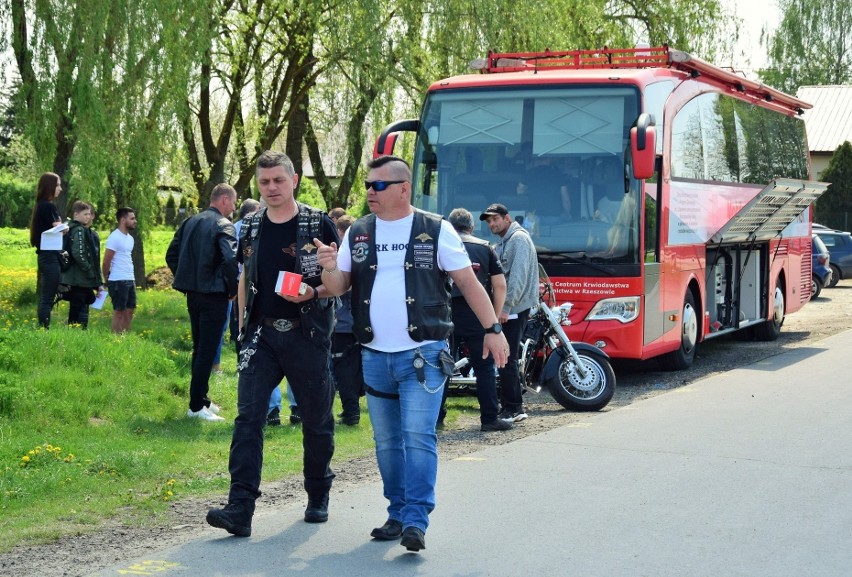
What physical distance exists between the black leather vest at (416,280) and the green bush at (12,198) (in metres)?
45.3

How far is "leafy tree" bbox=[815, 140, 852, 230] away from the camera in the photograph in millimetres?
52844

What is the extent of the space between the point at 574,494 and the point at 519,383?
3235 mm

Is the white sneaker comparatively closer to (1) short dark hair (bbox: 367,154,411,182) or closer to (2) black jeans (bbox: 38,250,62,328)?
(2) black jeans (bbox: 38,250,62,328)

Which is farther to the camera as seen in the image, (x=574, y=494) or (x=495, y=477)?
(x=495, y=477)

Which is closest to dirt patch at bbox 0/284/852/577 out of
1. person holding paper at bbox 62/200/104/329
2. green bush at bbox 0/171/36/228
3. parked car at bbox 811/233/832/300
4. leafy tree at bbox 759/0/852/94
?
person holding paper at bbox 62/200/104/329

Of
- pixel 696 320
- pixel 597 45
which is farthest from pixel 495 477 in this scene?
pixel 597 45

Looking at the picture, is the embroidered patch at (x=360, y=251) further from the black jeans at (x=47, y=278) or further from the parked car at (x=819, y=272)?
the parked car at (x=819, y=272)

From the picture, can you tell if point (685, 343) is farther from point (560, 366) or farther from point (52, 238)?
point (52, 238)

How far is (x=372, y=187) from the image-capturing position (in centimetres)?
605

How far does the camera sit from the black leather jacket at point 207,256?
977 cm

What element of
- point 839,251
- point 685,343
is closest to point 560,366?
point 685,343

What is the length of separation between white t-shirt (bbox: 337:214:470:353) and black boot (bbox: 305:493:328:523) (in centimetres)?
106

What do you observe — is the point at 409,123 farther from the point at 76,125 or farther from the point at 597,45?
the point at 597,45

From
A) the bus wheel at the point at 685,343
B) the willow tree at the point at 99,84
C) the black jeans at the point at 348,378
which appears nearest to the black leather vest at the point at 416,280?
the black jeans at the point at 348,378
